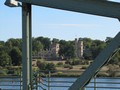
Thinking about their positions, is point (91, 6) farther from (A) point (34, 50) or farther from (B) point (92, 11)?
(A) point (34, 50)

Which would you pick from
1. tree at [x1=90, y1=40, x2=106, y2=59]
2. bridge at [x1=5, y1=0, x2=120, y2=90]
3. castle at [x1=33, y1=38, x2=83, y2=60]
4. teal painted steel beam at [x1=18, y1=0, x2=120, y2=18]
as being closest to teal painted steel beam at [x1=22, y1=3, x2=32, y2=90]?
bridge at [x1=5, y1=0, x2=120, y2=90]

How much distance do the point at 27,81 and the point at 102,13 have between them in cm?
227

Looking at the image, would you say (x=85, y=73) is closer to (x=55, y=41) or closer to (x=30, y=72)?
(x=30, y=72)

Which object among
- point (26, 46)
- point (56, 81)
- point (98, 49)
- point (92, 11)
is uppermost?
point (92, 11)

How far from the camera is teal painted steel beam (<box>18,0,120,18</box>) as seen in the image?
272 inches

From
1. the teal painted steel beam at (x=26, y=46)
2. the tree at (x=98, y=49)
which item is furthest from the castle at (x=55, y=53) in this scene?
the teal painted steel beam at (x=26, y=46)

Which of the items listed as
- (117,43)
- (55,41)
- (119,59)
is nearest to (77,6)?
(117,43)

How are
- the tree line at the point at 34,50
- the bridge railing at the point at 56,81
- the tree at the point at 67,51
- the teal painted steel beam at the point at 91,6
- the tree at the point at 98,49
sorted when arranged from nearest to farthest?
the teal painted steel beam at the point at 91,6, the bridge railing at the point at 56,81, the tree at the point at 98,49, the tree line at the point at 34,50, the tree at the point at 67,51

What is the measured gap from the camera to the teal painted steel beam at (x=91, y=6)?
6.91 m

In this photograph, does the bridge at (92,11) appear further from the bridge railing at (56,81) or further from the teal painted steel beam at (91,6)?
the bridge railing at (56,81)

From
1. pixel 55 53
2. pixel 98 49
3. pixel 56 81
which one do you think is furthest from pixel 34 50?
pixel 56 81

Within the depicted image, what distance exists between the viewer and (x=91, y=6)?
23.2ft

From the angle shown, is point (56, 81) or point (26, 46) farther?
point (56, 81)

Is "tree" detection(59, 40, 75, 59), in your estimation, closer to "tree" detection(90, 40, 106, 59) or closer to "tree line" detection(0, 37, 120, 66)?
"tree line" detection(0, 37, 120, 66)
